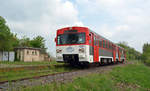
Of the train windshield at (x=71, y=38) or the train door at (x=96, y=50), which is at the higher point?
the train windshield at (x=71, y=38)

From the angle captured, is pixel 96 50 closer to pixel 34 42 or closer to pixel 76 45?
pixel 76 45

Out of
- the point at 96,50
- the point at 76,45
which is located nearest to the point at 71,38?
the point at 76,45

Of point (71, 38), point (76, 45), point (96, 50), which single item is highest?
point (71, 38)

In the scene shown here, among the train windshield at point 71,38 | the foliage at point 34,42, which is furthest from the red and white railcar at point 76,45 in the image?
the foliage at point 34,42

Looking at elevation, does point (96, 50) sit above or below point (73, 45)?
below

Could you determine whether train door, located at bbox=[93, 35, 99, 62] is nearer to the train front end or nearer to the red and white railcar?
the red and white railcar

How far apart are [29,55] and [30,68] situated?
20696 millimetres

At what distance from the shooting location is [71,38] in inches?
479

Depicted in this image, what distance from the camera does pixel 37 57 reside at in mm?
33562

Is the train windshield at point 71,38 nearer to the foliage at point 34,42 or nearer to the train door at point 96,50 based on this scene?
the train door at point 96,50

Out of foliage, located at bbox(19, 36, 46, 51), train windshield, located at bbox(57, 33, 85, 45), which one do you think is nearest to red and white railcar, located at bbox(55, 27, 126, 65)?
train windshield, located at bbox(57, 33, 85, 45)

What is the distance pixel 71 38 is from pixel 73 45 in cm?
68

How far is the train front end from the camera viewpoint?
11.5 m

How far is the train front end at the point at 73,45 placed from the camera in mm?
11500
